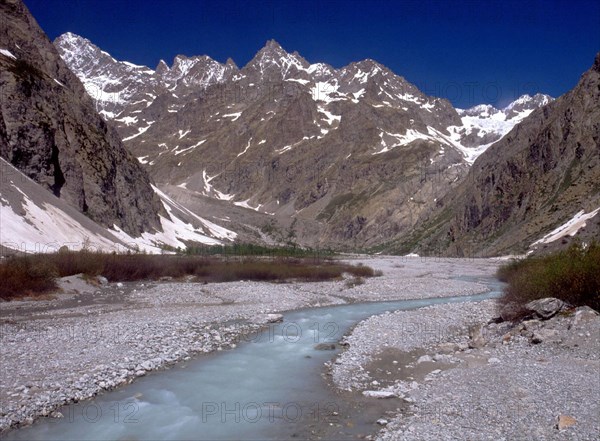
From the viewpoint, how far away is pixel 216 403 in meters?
13.8

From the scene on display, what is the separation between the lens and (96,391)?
13828 millimetres

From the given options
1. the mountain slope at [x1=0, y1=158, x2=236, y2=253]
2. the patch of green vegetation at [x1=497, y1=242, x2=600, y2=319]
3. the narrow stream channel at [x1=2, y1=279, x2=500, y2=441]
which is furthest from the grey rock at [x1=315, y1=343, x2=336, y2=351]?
the mountain slope at [x1=0, y1=158, x2=236, y2=253]

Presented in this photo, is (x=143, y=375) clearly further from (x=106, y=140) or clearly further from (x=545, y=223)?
(x=106, y=140)

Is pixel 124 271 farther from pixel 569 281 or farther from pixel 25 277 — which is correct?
pixel 569 281

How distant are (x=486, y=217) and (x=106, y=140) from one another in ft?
257

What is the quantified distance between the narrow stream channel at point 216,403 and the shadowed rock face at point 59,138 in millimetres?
58711

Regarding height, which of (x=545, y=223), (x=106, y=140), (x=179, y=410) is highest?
(x=106, y=140)

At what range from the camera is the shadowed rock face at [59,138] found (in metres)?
68.1

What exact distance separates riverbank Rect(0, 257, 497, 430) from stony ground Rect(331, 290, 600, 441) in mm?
6536

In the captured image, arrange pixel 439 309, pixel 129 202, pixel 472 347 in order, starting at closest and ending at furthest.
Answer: pixel 472 347 < pixel 439 309 < pixel 129 202

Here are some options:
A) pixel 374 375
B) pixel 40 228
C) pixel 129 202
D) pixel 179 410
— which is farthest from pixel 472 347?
pixel 129 202

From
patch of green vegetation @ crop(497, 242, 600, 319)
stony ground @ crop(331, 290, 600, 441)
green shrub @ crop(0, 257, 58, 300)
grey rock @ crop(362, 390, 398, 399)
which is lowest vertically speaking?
grey rock @ crop(362, 390, 398, 399)

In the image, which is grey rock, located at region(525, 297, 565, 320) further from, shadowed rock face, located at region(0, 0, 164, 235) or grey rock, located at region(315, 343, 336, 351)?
shadowed rock face, located at region(0, 0, 164, 235)

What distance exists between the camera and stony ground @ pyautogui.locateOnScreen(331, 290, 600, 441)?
10812 millimetres
